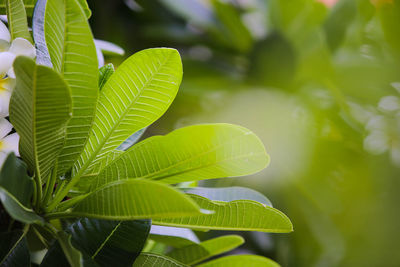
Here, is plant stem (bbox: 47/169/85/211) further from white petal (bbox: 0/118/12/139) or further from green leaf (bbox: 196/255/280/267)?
green leaf (bbox: 196/255/280/267)

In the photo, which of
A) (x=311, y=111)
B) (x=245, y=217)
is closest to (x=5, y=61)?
(x=245, y=217)

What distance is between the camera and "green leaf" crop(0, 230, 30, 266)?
33 centimetres

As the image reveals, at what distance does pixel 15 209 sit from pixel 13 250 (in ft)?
0.25

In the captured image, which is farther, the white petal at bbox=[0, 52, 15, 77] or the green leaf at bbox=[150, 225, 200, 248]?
the green leaf at bbox=[150, 225, 200, 248]

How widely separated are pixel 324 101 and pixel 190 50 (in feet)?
1.63

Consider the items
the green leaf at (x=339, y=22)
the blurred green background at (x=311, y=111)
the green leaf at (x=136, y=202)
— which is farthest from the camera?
the blurred green background at (x=311, y=111)

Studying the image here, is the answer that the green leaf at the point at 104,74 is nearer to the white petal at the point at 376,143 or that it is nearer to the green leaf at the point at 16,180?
the green leaf at the point at 16,180

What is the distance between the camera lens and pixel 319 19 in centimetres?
130

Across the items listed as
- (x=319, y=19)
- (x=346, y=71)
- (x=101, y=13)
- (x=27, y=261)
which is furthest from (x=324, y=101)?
(x=27, y=261)

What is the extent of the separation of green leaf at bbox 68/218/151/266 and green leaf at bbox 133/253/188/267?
0.07 ft

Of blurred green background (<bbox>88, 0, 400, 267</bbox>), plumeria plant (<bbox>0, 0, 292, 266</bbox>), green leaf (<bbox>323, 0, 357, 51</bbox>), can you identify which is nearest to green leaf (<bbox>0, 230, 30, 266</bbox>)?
plumeria plant (<bbox>0, 0, 292, 266</bbox>)

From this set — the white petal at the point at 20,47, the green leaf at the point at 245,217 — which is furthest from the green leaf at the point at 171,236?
the white petal at the point at 20,47

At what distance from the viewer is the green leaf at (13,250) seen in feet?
1.08

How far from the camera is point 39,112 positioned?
0.29 m
